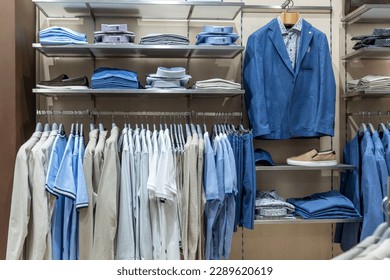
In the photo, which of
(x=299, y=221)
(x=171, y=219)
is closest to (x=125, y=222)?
(x=171, y=219)

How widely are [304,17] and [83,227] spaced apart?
84.5 inches

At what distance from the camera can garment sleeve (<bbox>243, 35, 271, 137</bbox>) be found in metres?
2.97

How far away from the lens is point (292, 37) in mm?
3135

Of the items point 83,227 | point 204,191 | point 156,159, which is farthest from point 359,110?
point 83,227

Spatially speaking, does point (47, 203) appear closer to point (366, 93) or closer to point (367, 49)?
point (366, 93)

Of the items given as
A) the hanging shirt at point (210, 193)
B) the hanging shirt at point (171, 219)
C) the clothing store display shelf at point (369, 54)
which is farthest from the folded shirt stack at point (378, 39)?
the hanging shirt at point (171, 219)

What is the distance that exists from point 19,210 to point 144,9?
1.50 metres

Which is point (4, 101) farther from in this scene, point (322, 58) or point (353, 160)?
point (353, 160)

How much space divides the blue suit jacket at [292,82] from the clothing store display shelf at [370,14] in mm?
271

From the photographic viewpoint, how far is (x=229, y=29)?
9.58ft

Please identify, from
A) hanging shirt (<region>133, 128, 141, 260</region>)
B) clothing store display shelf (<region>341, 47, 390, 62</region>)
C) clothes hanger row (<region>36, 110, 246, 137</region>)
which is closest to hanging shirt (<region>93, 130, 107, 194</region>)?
hanging shirt (<region>133, 128, 141, 260</region>)

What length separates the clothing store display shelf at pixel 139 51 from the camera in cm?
279

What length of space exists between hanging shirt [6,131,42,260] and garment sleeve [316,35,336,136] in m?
1.84

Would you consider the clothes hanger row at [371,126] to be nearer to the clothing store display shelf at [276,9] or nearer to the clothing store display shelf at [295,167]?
the clothing store display shelf at [295,167]
